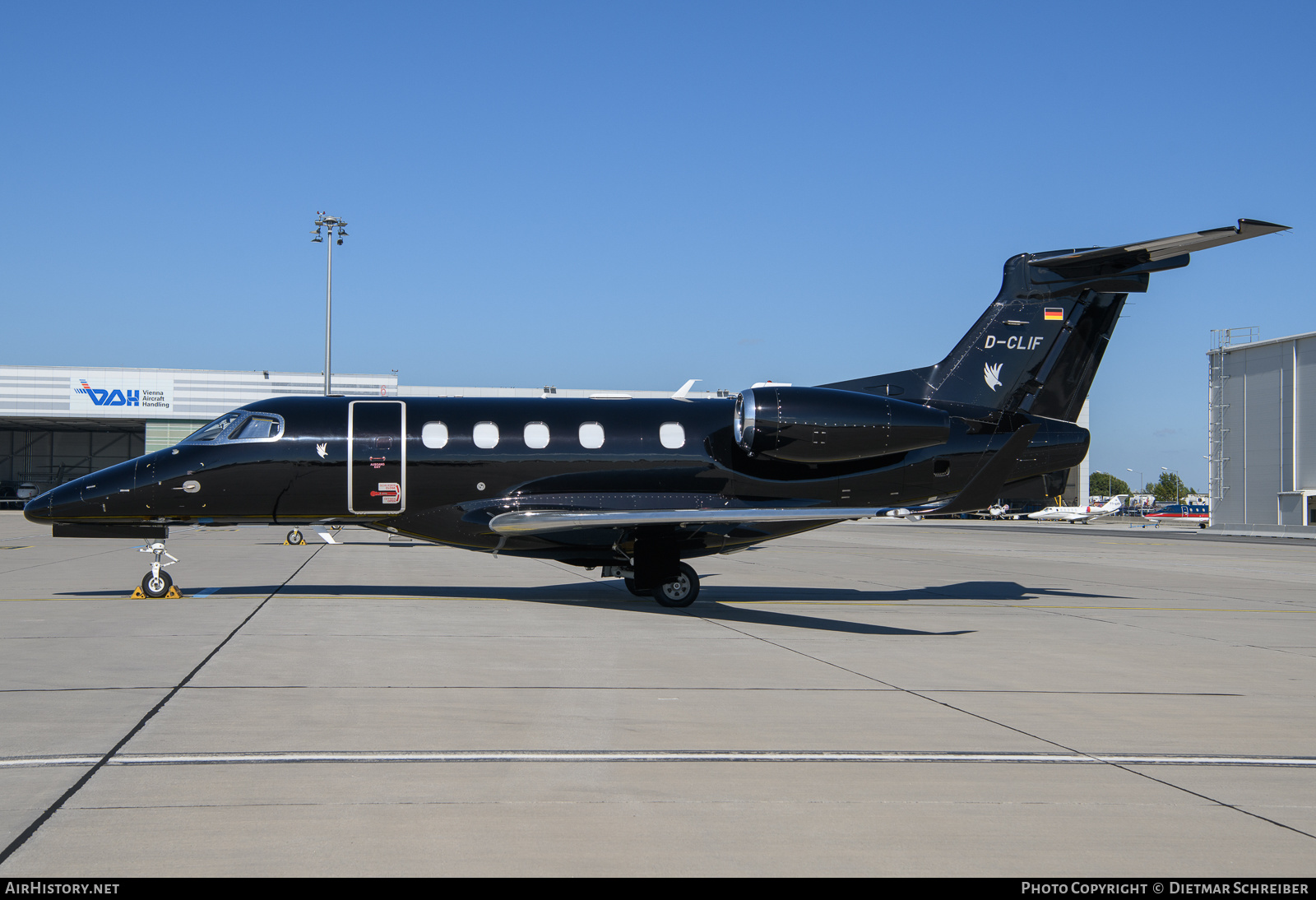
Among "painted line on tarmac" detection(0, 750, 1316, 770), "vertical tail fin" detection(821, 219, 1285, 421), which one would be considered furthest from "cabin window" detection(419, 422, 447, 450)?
"painted line on tarmac" detection(0, 750, 1316, 770)

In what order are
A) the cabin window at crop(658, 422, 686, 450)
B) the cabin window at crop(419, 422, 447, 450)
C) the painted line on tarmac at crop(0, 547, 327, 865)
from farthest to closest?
the cabin window at crop(658, 422, 686, 450)
the cabin window at crop(419, 422, 447, 450)
the painted line on tarmac at crop(0, 547, 327, 865)

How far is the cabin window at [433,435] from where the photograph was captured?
54.2 feet

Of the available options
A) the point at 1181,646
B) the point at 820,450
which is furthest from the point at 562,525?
the point at 1181,646

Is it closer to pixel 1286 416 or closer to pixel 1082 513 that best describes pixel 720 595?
pixel 1286 416

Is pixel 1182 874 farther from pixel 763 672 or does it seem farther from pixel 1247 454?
pixel 1247 454

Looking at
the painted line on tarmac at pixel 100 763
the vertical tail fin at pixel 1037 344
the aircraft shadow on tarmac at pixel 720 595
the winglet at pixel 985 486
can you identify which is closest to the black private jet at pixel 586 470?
the vertical tail fin at pixel 1037 344

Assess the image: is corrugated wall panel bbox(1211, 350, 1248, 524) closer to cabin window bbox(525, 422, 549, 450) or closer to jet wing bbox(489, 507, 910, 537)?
jet wing bbox(489, 507, 910, 537)

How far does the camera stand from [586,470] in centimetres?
1670

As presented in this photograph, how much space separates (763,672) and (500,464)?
7644 mm

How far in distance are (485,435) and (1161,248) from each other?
11.6 metres

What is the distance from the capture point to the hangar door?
16.3 metres

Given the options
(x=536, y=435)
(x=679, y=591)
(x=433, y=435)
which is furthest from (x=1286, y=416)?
(x=433, y=435)

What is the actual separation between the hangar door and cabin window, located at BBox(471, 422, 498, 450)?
1.18 m

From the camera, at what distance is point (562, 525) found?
14906mm
